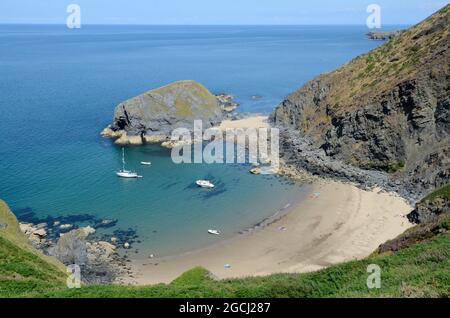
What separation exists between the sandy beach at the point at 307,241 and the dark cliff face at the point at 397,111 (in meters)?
6.66

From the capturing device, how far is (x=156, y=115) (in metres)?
77.1

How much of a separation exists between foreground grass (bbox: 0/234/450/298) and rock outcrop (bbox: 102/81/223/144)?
55.1 m

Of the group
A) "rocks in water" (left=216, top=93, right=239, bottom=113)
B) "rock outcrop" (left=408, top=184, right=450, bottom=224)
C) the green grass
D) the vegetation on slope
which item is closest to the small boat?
"rock outcrop" (left=408, top=184, right=450, bottom=224)

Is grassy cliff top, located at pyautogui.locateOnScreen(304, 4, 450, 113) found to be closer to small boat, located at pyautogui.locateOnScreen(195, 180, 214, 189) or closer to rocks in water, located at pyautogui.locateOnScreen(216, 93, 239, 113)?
small boat, located at pyautogui.locateOnScreen(195, 180, 214, 189)

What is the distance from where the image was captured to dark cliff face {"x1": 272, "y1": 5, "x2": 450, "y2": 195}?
185 ft

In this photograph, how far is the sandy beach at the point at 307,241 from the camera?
131ft

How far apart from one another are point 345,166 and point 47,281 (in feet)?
148

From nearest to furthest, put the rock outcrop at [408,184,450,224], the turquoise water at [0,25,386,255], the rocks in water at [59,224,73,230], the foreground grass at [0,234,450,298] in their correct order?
1. the foreground grass at [0,234,450,298]
2. the rock outcrop at [408,184,450,224]
3. the rocks in water at [59,224,73,230]
4. the turquoise water at [0,25,386,255]

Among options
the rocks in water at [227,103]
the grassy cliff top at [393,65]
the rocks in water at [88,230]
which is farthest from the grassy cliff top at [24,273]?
the rocks in water at [227,103]

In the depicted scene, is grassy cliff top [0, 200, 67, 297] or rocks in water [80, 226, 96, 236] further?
rocks in water [80, 226, 96, 236]

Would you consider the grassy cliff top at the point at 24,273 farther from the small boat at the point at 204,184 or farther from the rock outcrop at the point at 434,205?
the small boat at the point at 204,184
